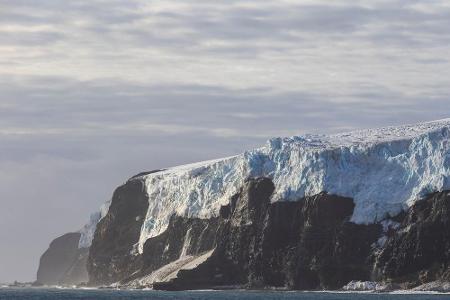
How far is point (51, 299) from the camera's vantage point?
192 meters

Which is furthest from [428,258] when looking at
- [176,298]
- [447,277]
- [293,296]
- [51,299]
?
[51,299]

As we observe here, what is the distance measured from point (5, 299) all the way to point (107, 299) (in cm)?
1973

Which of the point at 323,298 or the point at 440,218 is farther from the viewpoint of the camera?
the point at 440,218

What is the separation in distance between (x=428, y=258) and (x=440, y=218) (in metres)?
6.42

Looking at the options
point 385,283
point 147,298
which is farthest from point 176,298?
point 385,283

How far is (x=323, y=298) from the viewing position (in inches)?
6949

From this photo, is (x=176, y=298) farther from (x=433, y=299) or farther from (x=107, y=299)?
(x=433, y=299)

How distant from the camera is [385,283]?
198875mm

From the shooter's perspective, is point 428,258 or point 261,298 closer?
point 261,298

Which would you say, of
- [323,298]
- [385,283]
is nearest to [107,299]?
[323,298]

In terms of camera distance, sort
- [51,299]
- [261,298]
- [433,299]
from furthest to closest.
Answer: [51,299] → [261,298] → [433,299]

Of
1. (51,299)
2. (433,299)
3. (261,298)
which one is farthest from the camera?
(51,299)

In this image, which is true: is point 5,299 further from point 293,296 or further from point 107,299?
point 293,296

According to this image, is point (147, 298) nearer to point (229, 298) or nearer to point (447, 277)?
point (229, 298)
